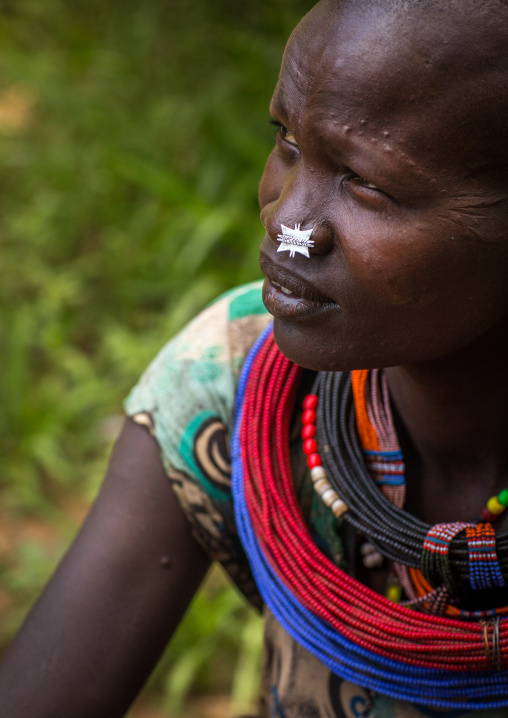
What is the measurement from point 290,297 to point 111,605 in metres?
0.64

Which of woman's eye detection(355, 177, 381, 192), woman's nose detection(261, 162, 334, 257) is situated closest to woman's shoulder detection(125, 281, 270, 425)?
woman's nose detection(261, 162, 334, 257)

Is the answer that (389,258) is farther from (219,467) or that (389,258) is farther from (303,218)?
(219,467)

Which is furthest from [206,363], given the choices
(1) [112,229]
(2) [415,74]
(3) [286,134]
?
(1) [112,229]

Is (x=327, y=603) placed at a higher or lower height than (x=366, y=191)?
lower

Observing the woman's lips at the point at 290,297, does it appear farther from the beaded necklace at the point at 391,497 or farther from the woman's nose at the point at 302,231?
the beaded necklace at the point at 391,497

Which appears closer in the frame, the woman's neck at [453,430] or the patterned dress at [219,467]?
the woman's neck at [453,430]

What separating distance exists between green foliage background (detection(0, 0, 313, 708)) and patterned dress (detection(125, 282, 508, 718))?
135 cm

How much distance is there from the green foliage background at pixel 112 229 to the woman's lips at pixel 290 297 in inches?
74.1

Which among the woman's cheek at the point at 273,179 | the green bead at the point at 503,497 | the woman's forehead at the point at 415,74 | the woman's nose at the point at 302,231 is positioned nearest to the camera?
the woman's forehead at the point at 415,74

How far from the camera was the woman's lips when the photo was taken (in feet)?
3.52

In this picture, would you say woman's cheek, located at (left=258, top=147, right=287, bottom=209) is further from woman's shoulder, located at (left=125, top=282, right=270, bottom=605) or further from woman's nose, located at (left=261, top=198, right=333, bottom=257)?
woman's shoulder, located at (left=125, top=282, right=270, bottom=605)

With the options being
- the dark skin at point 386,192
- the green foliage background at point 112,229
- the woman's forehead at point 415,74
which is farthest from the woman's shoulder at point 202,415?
the green foliage background at point 112,229

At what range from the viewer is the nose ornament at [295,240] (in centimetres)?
103

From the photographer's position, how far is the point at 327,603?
1258mm
